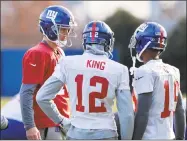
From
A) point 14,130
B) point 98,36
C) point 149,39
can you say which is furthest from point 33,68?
point 14,130

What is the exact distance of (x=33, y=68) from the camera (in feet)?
17.9

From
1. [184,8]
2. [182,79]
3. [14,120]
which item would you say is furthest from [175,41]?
[14,120]

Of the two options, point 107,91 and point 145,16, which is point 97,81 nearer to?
point 107,91

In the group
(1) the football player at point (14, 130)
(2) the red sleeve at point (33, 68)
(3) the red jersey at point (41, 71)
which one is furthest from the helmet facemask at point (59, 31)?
(1) the football player at point (14, 130)

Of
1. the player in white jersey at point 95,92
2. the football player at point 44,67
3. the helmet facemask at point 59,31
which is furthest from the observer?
the helmet facemask at point 59,31

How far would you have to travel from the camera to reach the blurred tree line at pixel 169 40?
2692 cm

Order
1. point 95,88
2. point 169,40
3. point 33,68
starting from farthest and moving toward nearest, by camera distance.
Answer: point 169,40 → point 33,68 → point 95,88

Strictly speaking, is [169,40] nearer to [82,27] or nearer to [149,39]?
[82,27]

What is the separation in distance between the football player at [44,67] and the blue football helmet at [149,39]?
0.73 metres

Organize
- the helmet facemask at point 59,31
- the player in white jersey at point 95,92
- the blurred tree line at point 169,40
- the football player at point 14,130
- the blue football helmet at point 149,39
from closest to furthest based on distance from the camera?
the player in white jersey at point 95,92, the blue football helmet at point 149,39, the helmet facemask at point 59,31, the football player at point 14,130, the blurred tree line at point 169,40

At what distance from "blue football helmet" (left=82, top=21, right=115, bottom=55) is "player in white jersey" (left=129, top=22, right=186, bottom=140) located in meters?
0.32

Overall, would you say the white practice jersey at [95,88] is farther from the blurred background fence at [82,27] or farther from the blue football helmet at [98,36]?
the blurred background fence at [82,27]

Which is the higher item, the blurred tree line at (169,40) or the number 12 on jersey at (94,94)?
the number 12 on jersey at (94,94)

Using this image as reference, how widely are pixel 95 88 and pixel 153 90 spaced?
1.61 ft
